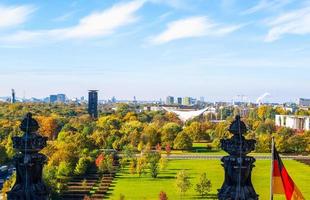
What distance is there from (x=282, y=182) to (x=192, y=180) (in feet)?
137

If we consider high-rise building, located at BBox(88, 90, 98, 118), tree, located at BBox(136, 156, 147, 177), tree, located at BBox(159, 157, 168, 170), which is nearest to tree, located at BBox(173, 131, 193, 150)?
tree, located at BBox(159, 157, 168, 170)

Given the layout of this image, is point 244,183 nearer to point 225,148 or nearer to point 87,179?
point 225,148

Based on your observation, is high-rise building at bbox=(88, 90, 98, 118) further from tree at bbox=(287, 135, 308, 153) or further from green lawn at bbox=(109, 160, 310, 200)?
green lawn at bbox=(109, 160, 310, 200)

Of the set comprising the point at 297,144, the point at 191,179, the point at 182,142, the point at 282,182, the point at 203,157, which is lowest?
the point at 191,179

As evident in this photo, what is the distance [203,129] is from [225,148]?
303 feet

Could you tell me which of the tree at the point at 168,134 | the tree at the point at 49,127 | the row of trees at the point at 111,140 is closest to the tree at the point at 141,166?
the row of trees at the point at 111,140

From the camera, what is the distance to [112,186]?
4628 centimetres

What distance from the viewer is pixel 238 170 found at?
19.4 feet

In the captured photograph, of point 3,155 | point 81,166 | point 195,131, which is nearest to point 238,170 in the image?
point 81,166

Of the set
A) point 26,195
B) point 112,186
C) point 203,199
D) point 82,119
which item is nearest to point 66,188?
point 112,186

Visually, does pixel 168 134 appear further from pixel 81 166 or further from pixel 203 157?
pixel 81 166

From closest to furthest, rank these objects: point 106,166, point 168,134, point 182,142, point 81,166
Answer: point 81,166
point 106,166
point 182,142
point 168,134

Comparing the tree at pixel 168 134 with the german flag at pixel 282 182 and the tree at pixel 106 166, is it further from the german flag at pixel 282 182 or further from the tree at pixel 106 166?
the german flag at pixel 282 182

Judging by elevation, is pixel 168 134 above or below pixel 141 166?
above
